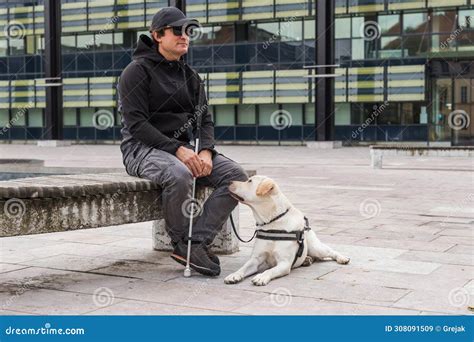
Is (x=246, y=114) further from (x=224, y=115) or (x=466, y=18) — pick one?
(x=466, y=18)

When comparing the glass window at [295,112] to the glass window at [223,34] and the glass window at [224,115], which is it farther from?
the glass window at [223,34]

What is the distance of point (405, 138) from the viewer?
31.4 metres

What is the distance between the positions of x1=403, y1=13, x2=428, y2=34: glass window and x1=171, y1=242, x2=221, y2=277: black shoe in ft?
90.0

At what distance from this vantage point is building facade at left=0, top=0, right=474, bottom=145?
3070cm

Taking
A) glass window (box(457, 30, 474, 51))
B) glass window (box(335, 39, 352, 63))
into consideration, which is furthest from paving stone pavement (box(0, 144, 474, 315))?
glass window (box(335, 39, 352, 63))

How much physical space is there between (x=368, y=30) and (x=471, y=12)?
168 inches

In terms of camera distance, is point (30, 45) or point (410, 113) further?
point (30, 45)

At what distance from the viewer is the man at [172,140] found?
5430mm

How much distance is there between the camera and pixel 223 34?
115 ft

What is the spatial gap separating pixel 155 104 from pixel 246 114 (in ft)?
96.3

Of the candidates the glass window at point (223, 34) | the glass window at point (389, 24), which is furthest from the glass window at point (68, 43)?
the glass window at point (389, 24)

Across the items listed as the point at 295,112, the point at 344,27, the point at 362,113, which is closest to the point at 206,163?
the point at 362,113

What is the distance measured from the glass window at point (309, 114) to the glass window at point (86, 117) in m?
11.4

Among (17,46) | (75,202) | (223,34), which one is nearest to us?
(75,202)
